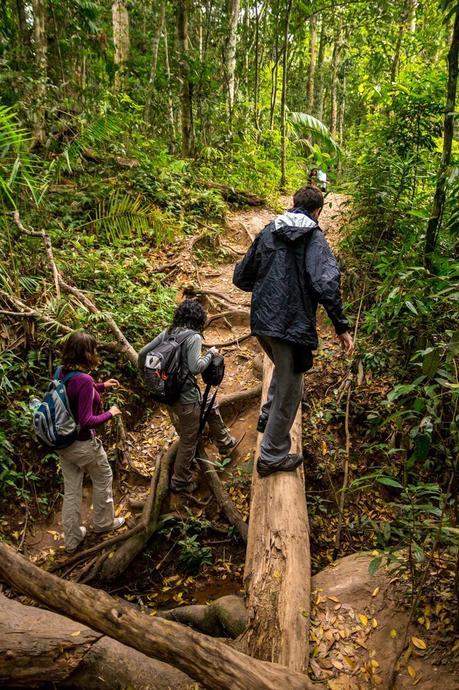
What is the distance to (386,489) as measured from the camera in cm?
446

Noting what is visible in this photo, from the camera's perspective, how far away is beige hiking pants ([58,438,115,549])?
389 cm

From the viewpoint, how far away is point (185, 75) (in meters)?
10.5

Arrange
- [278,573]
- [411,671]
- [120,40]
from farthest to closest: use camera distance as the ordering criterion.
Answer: [120,40] < [278,573] < [411,671]

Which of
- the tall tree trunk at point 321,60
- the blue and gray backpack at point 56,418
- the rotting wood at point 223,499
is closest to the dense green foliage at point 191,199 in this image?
Answer: the rotting wood at point 223,499

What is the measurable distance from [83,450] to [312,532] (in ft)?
7.49

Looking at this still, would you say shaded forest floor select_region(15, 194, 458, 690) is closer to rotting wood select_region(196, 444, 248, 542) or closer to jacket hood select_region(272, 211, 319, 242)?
rotting wood select_region(196, 444, 248, 542)

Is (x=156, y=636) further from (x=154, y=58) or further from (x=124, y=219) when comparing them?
(x=154, y=58)

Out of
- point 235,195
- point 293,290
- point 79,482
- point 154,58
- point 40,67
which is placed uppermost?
point 154,58

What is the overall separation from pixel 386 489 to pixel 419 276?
2.19m

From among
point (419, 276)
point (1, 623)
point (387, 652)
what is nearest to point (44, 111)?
point (419, 276)

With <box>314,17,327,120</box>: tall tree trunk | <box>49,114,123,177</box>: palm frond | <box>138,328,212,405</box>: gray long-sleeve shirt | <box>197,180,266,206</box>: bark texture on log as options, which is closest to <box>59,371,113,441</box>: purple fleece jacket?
<box>138,328,212,405</box>: gray long-sleeve shirt

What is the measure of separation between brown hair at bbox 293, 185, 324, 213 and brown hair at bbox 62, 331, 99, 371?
79.4 inches

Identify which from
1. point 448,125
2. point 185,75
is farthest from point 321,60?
point 448,125

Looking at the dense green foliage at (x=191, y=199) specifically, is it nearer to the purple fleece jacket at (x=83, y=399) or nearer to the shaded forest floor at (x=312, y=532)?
the shaded forest floor at (x=312, y=532)
